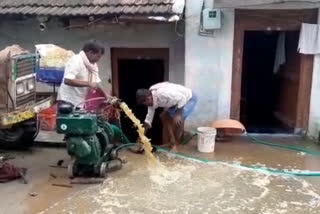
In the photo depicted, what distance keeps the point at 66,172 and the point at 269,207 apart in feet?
10.7

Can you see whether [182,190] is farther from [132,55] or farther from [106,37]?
[106,37]

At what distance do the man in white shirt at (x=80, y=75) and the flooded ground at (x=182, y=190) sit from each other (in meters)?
1.21

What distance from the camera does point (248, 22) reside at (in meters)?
9.02

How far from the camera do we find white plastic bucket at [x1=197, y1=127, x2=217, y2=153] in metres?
8.23

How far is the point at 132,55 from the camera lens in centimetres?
1017

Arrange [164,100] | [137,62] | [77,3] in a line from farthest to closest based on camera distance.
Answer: [137,62], [77,3], [164,100]

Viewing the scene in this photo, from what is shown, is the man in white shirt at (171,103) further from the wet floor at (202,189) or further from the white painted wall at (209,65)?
the wet floor at (202,189)

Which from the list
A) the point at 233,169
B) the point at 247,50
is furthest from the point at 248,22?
the point at 247,50

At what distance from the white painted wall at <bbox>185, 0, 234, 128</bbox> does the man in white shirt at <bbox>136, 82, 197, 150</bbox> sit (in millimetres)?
439

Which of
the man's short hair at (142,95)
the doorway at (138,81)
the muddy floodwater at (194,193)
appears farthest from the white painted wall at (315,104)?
the doorway at (138,81)

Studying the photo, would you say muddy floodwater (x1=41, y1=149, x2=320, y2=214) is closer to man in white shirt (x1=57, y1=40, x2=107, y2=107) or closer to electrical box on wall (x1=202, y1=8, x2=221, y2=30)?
man in white shirt (x1=57, y1=40, x2=107, y2=107)

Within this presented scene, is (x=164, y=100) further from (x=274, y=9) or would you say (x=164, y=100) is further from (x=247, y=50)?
(x=247, y=50)

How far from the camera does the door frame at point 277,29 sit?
29.2ft

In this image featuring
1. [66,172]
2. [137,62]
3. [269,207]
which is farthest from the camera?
[137,62]
